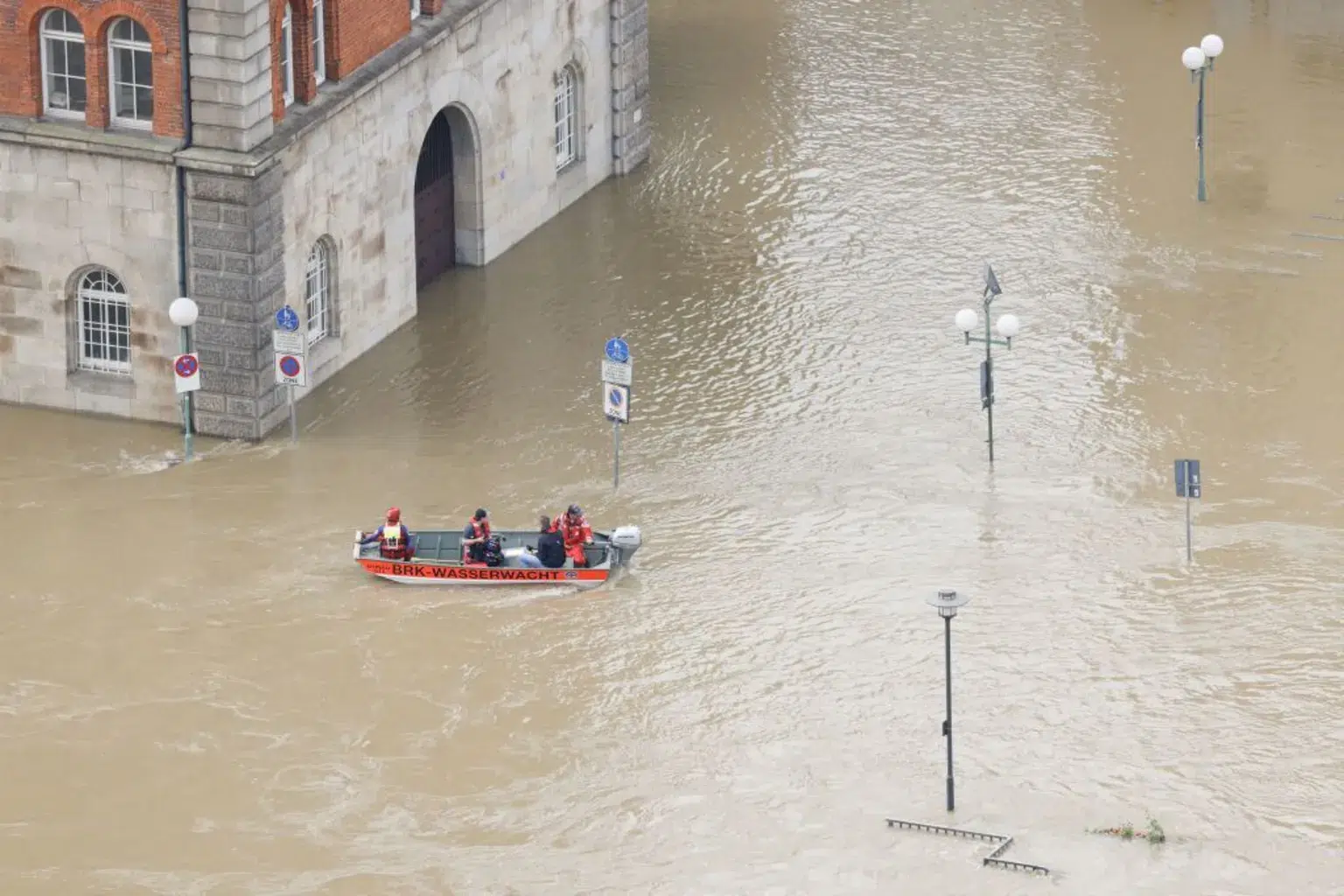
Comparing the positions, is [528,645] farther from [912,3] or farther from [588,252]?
[912,3]

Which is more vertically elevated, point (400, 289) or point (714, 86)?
point (714, 86)

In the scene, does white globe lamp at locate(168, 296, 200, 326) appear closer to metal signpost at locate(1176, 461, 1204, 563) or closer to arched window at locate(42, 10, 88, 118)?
arched window at locate(42, 10, 88, 118)

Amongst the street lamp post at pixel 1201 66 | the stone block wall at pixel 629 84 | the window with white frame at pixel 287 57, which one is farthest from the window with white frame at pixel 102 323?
the street lamp post at pixel 1201 66

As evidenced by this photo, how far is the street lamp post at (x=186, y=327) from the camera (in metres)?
53.9

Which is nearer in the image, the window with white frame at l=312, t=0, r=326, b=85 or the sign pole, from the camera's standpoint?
the sign pole

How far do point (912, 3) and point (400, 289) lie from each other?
26.2 m

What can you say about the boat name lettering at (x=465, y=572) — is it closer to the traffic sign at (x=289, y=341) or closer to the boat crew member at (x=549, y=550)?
the boat crew member at (x=549, y=550)

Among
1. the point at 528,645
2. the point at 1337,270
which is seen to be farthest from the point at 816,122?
the point at 528,645

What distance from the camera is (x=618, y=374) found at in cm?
5338

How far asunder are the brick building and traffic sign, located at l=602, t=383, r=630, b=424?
21.5ft

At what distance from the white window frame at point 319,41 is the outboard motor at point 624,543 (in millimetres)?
11556

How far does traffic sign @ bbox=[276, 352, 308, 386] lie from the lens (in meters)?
54.3

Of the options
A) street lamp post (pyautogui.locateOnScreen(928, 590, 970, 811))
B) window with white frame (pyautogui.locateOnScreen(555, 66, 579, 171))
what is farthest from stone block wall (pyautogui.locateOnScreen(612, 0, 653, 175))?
street lamp post (pyautogui.locateOnScreen(928, 590, 970, 811))

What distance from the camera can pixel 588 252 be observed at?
65.7m
